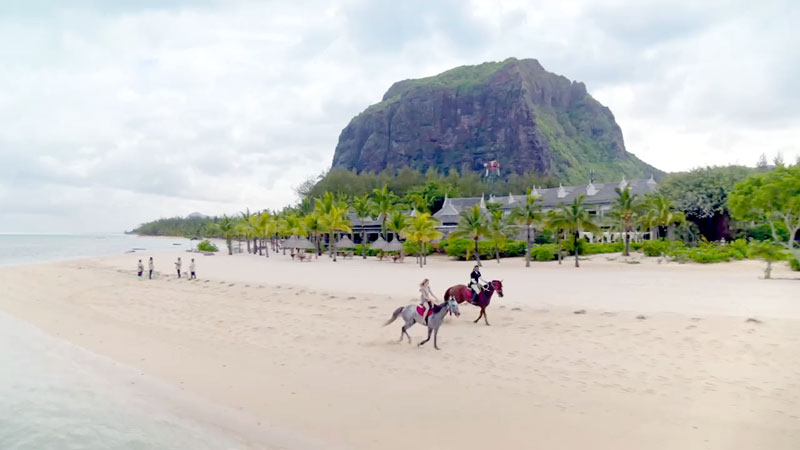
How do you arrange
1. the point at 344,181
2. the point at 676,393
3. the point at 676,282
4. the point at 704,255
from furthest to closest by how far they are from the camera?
the point at 344,181
the point at 704,255
the point at 676,282
the point at 676,393

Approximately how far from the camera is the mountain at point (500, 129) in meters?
155

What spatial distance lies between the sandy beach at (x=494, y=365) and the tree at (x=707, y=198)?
99.3ft

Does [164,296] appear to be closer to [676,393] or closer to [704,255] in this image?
[676,393]

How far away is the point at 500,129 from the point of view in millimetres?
161625

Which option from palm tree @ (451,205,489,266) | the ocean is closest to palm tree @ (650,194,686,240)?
palm tree @ (451,205,489,266)

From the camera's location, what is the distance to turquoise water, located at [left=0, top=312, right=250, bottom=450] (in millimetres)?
7105

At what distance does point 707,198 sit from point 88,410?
51.7 m

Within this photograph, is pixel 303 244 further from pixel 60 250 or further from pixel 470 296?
pixel 60 250

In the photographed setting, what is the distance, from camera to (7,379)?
1028 cm

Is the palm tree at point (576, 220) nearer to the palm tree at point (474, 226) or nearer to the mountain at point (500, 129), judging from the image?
the palm tree at point (474, 226)

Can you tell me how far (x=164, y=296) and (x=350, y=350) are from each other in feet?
47.3

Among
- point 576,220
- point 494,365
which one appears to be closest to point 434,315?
point 494,365

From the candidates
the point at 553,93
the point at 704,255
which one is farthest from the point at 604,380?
the point at 553,93

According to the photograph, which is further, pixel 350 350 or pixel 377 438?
pixel 350 350
